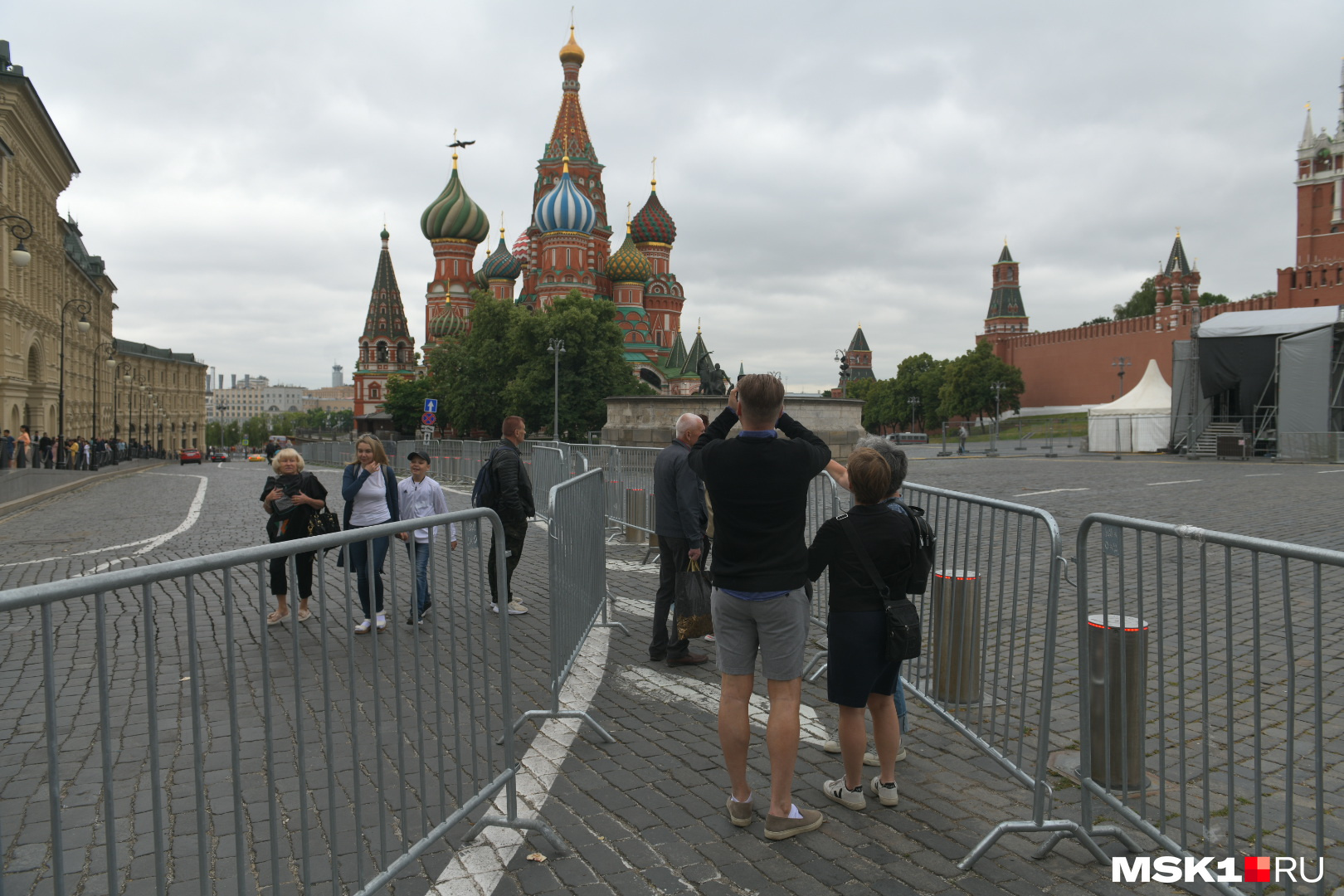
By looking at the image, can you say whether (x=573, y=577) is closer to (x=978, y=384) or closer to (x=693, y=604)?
(x=693, y=604)

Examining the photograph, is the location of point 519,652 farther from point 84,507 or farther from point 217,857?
point 84,507

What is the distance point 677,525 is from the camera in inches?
228

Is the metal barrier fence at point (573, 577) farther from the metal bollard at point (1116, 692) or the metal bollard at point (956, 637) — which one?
the metal bollard at point (1116, 692)

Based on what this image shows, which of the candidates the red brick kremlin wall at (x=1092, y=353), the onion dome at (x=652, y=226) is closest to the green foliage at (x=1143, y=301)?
the red brick kremlin wall at (x=1092, y=353)

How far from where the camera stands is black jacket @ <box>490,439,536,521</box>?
7336 mm

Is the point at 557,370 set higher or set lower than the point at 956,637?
higher

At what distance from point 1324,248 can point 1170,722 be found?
67.9 m

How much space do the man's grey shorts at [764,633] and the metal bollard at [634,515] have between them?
7.39m

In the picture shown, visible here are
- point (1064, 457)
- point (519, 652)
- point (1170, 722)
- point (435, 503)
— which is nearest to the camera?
point (1170, 722)

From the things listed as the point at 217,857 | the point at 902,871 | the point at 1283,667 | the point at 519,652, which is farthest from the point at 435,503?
the point at 1283,667

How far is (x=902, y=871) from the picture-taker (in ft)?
10.7

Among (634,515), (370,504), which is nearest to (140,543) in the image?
(634,515)

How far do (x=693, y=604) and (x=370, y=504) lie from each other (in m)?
2.99

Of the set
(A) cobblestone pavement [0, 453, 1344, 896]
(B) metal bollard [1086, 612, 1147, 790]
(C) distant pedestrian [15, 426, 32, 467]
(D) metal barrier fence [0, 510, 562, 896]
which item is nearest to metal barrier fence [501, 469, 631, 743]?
(A) cobblestone pavement [0, 453, 1344, 896]
